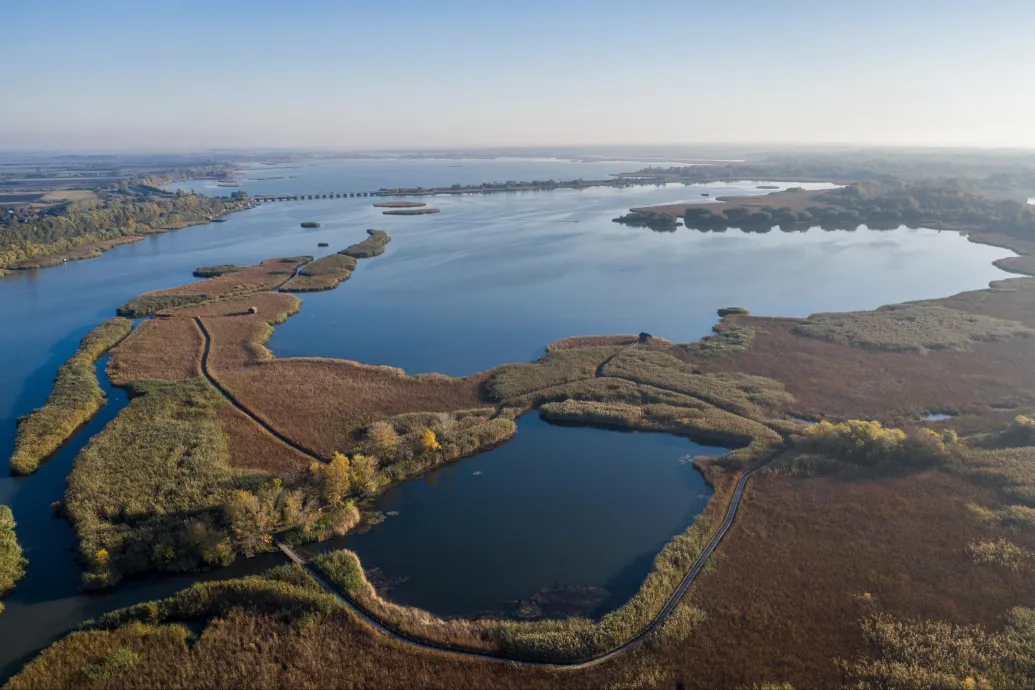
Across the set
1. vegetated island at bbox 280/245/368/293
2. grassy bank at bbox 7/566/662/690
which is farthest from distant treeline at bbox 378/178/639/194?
grassy bank at bbox 7/566/662/690

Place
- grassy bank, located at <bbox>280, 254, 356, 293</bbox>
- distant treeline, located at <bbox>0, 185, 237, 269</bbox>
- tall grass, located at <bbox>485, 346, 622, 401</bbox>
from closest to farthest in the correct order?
tall grass, located at <bbox>485, 346, 622, 401</bbox> < grassy bank, located at <bbox>280, 254, 356, 293</bbox> < distant treeline, located at <bbox>0, 185, 237, 269</bbox>

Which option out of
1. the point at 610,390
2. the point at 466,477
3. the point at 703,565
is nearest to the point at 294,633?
the point at 466,477

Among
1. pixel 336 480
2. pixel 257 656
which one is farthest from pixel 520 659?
pixel 336 480

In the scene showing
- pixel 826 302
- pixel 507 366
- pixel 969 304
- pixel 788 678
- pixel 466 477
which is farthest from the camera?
pixel 826 302

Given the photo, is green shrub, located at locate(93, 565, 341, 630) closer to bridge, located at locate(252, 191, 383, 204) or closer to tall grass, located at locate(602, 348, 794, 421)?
tall grass, located at locate(602, 348, 794, 421)

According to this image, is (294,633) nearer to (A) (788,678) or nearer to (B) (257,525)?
(B) (257,525)

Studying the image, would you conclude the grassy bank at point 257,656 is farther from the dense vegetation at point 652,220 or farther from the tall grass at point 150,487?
the dense vegetation at point 652,220

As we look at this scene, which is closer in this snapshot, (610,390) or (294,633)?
(294,633)
